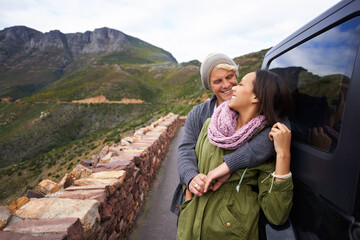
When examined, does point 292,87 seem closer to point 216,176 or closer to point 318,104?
point 318,104

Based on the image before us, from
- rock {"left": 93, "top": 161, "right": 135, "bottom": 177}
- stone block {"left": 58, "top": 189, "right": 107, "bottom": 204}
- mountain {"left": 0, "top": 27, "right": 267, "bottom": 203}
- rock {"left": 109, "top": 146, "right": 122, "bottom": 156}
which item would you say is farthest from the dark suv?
mountain {"left": 0, "top": 27, "right": 267, "bottom": 203}

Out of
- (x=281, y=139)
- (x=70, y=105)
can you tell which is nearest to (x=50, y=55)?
(x=70, y=105)

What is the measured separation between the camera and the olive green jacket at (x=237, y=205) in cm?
106

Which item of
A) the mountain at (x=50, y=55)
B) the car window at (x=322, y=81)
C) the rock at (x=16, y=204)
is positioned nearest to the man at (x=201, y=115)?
the car window at (x=322, y=81)

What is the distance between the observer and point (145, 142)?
4648 mm

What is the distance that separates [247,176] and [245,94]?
55cm

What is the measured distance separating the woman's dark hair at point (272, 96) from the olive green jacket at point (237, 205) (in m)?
0.32

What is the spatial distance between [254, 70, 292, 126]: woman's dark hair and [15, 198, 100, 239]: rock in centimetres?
175

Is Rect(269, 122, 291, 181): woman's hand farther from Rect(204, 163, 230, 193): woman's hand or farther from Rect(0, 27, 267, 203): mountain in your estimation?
Rect(0, 27, 267, 203): mountain

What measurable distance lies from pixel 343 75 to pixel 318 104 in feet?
0.88

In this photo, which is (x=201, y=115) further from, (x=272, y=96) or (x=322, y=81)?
(x=322, y=81)

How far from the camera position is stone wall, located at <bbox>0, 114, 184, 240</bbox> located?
4.68ft

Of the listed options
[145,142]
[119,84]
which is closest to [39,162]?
[145,142]

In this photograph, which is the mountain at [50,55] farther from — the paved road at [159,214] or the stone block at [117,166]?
→ the stone block at [117,166]
